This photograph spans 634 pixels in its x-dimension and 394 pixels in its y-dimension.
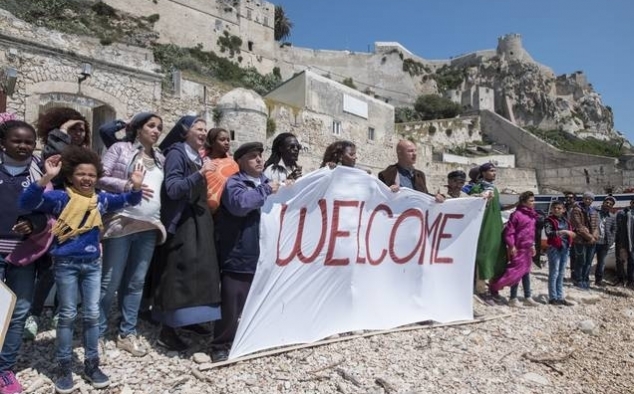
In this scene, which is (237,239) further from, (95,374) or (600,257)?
(600,257)

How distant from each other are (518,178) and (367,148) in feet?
62.2

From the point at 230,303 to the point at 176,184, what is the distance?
1.05 metres

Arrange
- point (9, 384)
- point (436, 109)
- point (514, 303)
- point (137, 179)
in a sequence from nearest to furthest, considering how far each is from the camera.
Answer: point (9, 384) < point (137, 179) < point (514, 303) < point (436, 109)

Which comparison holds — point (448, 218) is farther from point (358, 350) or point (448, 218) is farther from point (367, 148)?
point (367, 148)

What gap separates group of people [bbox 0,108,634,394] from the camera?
2.63 meters

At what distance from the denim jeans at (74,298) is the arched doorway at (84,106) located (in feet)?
26.5

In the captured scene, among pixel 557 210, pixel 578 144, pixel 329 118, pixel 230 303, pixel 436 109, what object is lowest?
pixel 230 303

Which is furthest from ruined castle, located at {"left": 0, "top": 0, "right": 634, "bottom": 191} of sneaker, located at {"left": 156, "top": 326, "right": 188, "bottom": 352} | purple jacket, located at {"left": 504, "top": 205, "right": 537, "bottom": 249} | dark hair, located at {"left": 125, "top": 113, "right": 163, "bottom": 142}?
purple jacket, located at {"left": 504, "top": 205, "right": 537, "bottom": 249}

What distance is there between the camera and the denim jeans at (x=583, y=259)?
7188mm

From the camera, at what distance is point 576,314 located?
5.55 m

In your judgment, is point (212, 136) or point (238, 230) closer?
point (238, 230)

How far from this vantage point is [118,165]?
327 centimetres

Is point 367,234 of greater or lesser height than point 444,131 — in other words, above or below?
below

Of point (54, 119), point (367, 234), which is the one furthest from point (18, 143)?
point (367, 234)
